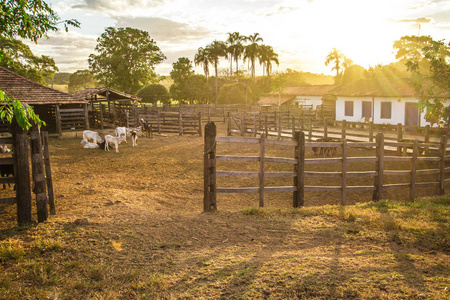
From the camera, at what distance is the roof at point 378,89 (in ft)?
87.2

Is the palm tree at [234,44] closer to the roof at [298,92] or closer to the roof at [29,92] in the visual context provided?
the roof at [298,92]

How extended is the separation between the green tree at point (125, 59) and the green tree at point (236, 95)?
40.6ft

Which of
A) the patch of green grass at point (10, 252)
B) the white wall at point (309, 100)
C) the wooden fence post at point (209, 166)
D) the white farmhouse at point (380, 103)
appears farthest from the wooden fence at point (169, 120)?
the white wall at point (309, 100)

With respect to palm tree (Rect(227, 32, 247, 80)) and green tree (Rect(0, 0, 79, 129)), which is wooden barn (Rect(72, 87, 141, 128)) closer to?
green tree (Rect(0, 0, 79, 129))

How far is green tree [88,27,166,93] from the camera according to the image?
5409 centimetres

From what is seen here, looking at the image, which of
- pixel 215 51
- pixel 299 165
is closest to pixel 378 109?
pixel 299 165

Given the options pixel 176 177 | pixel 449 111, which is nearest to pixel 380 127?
pixel 449 111

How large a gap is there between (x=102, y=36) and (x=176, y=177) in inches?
2037

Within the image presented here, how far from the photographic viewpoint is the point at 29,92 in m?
21.5

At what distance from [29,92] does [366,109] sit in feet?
85.8

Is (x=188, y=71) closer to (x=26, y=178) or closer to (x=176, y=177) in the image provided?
(x=176, y=177)

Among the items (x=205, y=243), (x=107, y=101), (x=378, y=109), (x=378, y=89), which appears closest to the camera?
(x=205, y=243)

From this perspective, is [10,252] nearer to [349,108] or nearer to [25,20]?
[25,20]

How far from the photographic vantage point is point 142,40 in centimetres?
5738
